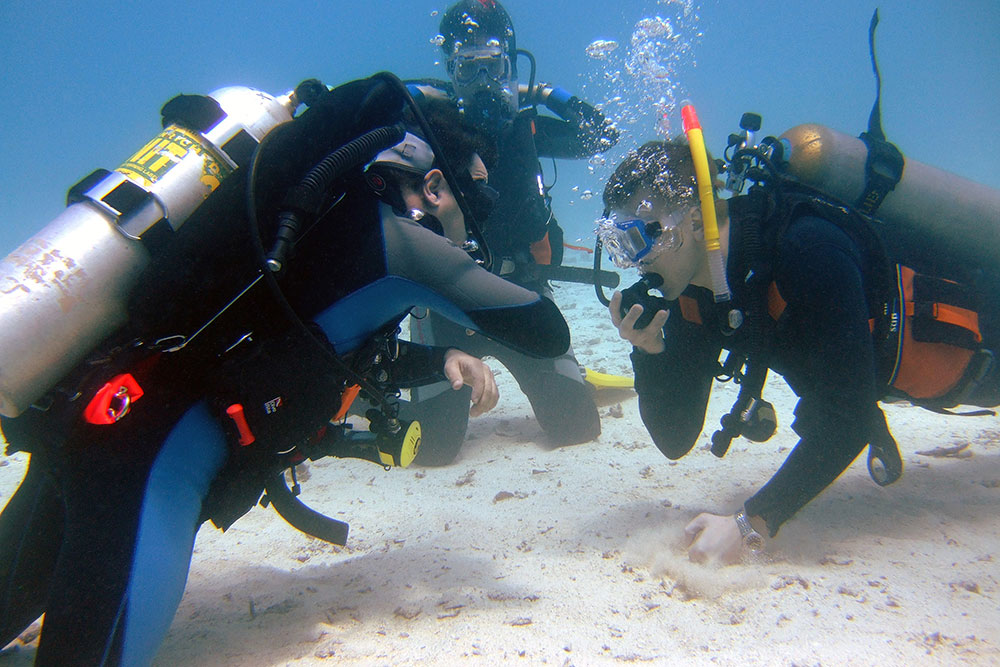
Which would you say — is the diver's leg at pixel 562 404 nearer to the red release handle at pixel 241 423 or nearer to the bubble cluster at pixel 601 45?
the red release handle at pixel 241 423

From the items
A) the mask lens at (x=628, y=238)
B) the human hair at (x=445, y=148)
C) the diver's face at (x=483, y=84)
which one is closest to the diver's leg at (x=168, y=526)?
the human hair at (x=445, y=148)

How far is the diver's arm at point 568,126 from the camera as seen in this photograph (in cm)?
605

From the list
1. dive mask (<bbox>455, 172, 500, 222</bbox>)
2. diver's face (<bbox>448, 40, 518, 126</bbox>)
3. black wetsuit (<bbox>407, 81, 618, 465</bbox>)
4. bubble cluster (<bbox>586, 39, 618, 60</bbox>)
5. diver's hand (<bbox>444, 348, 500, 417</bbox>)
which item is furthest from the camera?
bubble cluster (<bbox>586, 39, 618, 60</bbox>)

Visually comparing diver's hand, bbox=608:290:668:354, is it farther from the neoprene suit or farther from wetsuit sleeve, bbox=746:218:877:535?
wetsuit sleeve, bbox=746:218:877:535

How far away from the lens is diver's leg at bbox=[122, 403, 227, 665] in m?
1.46

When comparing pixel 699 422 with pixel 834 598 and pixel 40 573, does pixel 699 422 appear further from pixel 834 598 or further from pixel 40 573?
pixel 40 573

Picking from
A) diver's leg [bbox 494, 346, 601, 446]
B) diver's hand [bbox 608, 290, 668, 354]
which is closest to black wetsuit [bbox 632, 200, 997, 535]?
diver's hand [bbox 608, 290, 668, 354]

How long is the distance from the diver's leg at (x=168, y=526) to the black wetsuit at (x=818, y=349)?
2.41 m

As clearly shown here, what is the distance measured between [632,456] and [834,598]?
7.16 feet

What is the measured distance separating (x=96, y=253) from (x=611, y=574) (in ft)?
8.34

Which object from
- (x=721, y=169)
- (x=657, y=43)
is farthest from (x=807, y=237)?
(x=657, y=43)

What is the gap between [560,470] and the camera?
13.0 feet

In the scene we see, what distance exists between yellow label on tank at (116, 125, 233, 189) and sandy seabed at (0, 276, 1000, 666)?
183 centimetres

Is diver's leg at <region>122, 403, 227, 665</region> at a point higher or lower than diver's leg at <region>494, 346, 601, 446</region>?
higher
